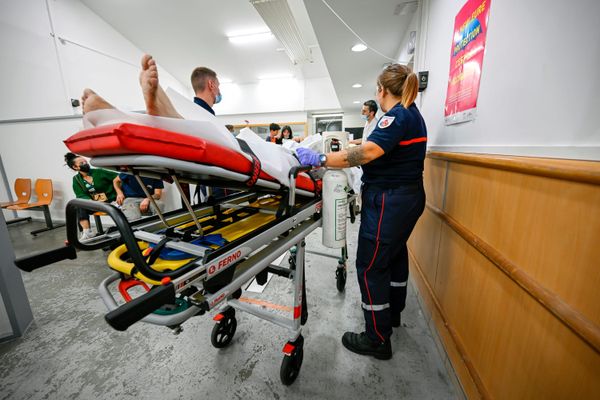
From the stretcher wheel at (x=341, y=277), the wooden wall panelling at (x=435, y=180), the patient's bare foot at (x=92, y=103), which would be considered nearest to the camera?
the patient's bare foot at (x=92, y=103)

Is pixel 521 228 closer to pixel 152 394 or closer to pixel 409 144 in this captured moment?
pixel 409 144

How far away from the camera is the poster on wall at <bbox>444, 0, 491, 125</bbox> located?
3.68ft

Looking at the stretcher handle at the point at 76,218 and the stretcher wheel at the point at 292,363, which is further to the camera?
the stretcher wheel at the point at 292,363

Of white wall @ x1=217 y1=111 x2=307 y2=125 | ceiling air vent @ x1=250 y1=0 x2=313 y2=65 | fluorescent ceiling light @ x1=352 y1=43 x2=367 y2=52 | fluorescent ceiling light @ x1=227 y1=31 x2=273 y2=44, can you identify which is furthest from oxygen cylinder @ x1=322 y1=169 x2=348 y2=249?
white wall @ x1=217 y1=111 x2=307 y2=125

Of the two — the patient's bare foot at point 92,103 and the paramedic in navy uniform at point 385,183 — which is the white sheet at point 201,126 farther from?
the paramedic in navy uniform at point 385,183

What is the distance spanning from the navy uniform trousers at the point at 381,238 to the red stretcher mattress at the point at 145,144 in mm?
843

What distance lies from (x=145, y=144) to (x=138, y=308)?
1.25 ft

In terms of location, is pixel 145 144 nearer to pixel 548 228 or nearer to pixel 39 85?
pixel 548 228

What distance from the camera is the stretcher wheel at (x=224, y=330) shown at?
56.0 inches

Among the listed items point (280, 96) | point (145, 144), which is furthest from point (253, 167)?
point (280, 96)

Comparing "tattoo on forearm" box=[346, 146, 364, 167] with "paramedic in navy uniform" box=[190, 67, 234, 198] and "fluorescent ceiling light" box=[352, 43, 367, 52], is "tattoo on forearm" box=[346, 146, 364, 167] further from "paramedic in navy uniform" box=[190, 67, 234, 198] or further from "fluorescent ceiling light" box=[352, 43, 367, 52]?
"fluorescent ceiling light" box=[352, 43, 367, 52]

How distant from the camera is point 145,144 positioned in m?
0.58

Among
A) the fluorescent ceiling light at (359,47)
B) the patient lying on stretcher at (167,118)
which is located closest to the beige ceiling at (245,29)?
the fluorescent ceiling light at (359,47)

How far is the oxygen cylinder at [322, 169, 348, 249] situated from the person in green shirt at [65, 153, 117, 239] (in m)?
2.95
